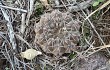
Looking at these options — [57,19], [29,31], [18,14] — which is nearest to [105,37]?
[57,19]

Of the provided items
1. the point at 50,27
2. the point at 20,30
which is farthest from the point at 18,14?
the point at 50,27

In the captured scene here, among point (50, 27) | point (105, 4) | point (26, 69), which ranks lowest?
point (26, 69)

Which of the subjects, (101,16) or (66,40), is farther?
(101,16)

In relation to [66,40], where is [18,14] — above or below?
above

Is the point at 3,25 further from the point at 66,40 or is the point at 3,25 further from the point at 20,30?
the point at 66,40

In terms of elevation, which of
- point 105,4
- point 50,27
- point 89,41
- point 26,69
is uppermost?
point 105,4

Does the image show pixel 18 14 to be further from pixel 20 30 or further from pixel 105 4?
pixel 105 4
